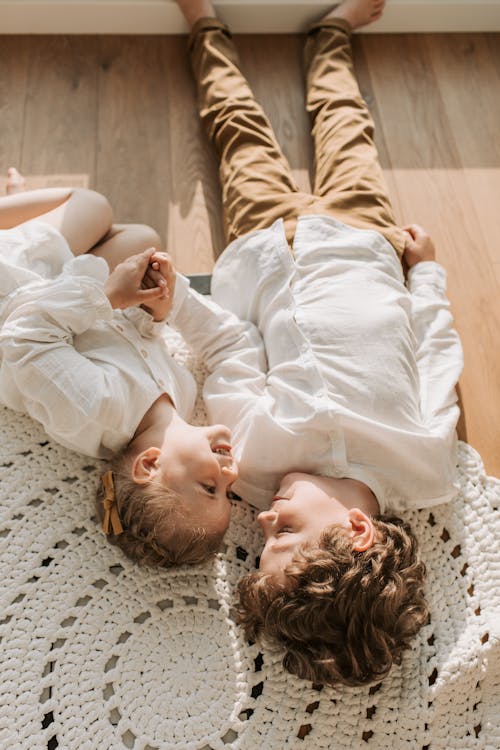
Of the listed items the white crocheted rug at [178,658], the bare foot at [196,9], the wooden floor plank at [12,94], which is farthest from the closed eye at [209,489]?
the bare foot at [196,9]

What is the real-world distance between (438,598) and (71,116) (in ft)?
3.73

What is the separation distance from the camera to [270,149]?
1.36 meters

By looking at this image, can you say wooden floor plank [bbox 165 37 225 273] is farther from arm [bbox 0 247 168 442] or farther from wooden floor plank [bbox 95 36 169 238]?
arm [bbox 0 247 168 442]

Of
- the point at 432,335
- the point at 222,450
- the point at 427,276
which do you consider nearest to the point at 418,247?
the point at 427,276

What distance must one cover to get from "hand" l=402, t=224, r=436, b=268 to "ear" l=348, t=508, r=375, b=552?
1.73 feet

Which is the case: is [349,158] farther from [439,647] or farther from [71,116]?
[439,647]

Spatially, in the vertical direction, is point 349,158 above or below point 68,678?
above

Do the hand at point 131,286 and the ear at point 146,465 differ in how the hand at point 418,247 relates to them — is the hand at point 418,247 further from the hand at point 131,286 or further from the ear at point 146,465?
the ear at point 146,465

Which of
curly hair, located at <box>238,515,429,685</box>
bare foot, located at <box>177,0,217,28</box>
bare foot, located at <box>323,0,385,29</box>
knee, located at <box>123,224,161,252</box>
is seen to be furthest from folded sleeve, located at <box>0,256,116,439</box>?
bare foot, located at <box>323,0,385,29</box>

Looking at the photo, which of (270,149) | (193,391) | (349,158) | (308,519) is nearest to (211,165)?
(270,149)

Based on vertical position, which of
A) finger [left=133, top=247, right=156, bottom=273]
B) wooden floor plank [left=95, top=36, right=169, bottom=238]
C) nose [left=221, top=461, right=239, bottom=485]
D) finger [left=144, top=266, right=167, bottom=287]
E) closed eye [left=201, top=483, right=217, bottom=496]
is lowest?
closed eye [left=201, top=483, right=217, bottom=496]

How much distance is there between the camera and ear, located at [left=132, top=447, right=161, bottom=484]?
0.95 m

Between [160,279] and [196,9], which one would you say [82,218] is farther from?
[196,9]

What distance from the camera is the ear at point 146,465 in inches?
37.4
